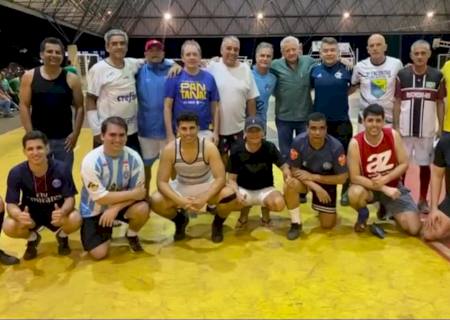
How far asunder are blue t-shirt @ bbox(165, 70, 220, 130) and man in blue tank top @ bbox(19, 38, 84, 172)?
2.71 feet

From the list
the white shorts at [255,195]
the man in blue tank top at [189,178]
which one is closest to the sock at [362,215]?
the white shorts at [255,195]

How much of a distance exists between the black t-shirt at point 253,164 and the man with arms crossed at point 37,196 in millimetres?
1412

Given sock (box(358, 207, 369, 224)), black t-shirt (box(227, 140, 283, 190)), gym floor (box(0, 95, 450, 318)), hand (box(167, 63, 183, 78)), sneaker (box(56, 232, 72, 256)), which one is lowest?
gym floor (box(0, 95, 450, 318))

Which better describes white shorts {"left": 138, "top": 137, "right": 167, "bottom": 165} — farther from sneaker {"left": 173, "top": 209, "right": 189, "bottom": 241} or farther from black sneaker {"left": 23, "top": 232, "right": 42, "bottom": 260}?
black sneaker {"left": 23, "top": 232, "right": 42, "bottom": 260}

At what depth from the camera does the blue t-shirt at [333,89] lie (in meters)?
4.91

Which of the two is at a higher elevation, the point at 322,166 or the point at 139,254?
the point at 322,166

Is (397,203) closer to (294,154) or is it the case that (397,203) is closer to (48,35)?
(294,154)

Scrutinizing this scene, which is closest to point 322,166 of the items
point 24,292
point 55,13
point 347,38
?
point 24,292

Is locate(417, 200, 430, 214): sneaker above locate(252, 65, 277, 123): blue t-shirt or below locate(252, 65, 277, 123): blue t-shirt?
below

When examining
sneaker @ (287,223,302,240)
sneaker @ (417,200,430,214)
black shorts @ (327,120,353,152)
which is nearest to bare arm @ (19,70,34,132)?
sneaker @ (287,223,302,240)

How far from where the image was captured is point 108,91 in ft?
14.4

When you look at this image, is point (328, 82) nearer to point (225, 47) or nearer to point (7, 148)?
point (225, 47)

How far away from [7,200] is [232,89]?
85.6 inches

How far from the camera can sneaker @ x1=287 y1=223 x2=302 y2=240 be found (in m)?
4.21
